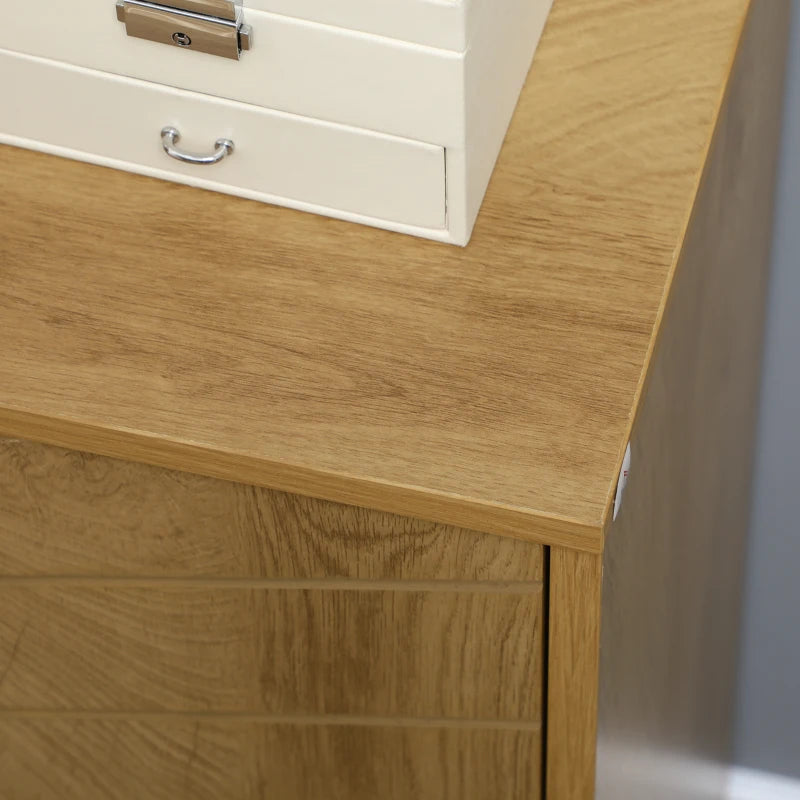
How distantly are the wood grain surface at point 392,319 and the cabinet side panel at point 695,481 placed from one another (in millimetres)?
37

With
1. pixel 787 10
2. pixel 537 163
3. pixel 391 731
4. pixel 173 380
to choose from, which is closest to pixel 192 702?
pixel 391 731

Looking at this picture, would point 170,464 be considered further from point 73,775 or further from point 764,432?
point 764,432

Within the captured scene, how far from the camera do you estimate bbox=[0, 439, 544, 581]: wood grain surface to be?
67 cm

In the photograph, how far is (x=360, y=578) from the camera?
0.70 meters

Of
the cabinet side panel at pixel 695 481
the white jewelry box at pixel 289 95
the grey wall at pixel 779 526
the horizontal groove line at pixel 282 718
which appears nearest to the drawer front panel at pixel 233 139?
the white jewelry box at pixel 289 95

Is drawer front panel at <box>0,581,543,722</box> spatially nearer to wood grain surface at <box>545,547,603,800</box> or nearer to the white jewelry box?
wood grain surface at <box>545,547,603,800</box>

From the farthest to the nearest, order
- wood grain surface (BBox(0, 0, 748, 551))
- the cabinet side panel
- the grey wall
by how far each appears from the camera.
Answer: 1. the grey wall
2. the cabinet side panel
3. wood grain surface (BBox(0, 0, 748, 551))

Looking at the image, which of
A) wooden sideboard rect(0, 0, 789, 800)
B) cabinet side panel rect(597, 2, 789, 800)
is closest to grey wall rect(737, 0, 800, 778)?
cabinet side panel rect(597, 2, 789, 800)

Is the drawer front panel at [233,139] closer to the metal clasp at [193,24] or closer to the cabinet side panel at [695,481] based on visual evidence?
the metal clasp at [193,24]

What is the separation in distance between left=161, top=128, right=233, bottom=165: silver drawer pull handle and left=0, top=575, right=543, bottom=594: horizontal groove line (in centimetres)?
21

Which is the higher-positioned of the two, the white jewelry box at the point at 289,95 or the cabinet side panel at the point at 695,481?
the white jewelry box at the point at 289,95

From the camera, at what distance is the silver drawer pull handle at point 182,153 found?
28.6 inches

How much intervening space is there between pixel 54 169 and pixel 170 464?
206 millimetres

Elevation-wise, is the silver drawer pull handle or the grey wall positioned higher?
the silver drawer pull handle
